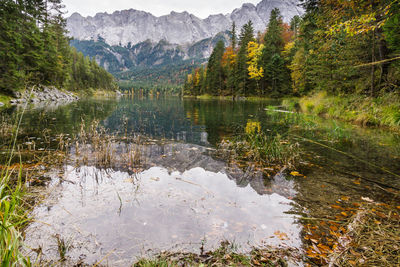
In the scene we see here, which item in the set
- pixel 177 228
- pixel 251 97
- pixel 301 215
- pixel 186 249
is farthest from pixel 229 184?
pixel 251 97

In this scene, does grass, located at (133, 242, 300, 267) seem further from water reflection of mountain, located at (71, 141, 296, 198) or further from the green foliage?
the green foliage

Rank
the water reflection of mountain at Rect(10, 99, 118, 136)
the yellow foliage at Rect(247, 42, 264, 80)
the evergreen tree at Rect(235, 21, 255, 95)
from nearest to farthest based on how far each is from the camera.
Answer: the water reflection of mountain at Rect(10, 99, 118, 136), the yellow foliage at Rect(247, 42, 264, 80), the evergreen tree at Rect(235, 21, 255, 95)

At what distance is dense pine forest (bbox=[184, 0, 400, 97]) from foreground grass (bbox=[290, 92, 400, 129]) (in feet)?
2.07

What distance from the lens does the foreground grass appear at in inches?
384

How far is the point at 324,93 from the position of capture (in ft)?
58.2

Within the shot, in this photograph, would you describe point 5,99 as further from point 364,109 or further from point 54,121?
point 364,109

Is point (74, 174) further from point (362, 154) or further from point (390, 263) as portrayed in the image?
point (362, 154)

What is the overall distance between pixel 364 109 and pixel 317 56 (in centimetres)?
699

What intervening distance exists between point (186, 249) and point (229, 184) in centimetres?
221

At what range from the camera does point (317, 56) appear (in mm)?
16609

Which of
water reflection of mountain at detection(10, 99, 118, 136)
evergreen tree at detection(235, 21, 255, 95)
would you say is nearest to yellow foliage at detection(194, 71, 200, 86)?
evergreen tree at detection(235, 21, 255, 95)

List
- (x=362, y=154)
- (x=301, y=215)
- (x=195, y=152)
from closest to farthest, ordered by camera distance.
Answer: (x=301, y=215) → (x=362, y=154) → (x=195, y=152)

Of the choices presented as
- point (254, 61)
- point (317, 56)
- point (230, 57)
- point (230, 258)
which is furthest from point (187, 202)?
point (230, 57)

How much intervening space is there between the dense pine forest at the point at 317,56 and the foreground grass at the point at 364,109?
632 mm
